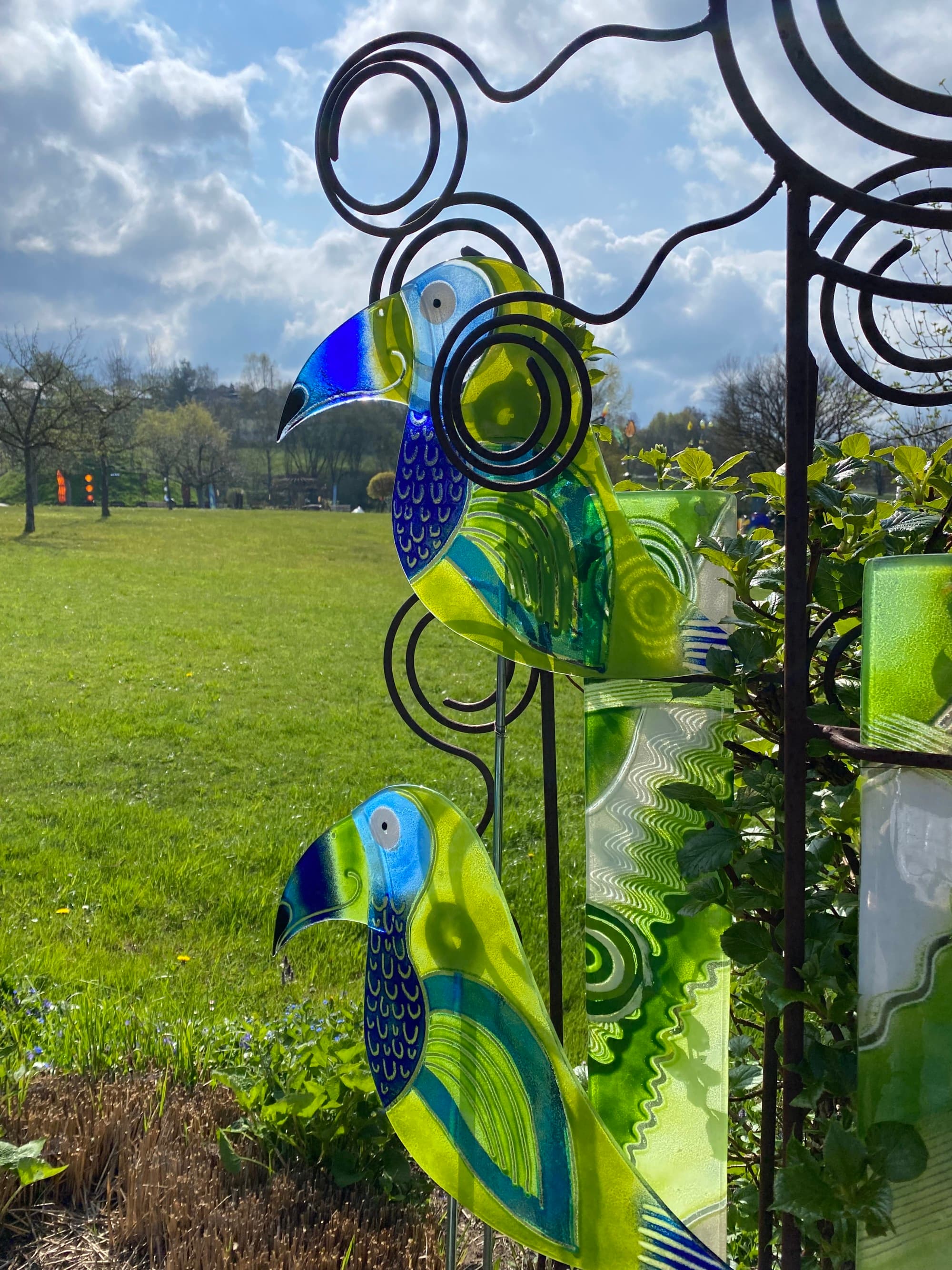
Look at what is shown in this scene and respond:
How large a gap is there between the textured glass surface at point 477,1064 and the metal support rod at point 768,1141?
71 mm

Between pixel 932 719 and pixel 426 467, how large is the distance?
661 millimetres

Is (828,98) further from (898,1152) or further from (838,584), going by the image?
(898,1152)

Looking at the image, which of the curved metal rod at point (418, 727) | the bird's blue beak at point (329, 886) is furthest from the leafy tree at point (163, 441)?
the bird's blue beak at point (329, 886)

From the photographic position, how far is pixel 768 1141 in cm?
113

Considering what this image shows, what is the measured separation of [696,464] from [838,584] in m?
0.31

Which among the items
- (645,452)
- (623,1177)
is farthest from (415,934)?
(645,452)

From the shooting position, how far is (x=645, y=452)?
1.47 m

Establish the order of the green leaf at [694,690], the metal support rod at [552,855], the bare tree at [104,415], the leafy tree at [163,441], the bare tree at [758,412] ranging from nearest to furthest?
the green leaf at [694,690], the metal support rod at [552,855], the bare tree at [758,412], the bare tree at [104,415], the leafy tree at [163,441]

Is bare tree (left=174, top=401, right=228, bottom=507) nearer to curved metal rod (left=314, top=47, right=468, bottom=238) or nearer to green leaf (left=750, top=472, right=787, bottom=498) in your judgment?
curved metal rod (left=314, top=47, right=468, bottom=238)

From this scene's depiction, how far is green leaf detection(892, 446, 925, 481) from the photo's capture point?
3.62ft

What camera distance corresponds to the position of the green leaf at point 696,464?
129 centimetres

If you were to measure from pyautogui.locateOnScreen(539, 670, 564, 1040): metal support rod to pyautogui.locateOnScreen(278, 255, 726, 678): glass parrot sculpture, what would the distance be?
14cm

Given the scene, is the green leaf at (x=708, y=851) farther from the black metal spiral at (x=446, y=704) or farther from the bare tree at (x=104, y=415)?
the bare tree at (x=104, y=415)

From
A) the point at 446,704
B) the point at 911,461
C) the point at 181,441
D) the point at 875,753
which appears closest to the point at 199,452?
the point at 181,441
